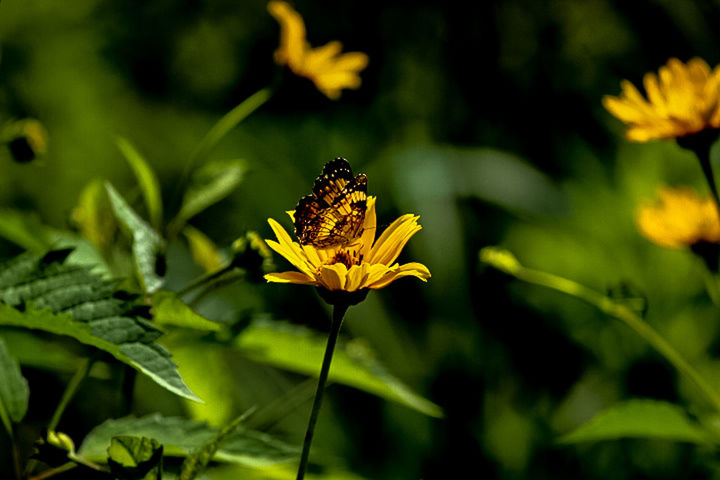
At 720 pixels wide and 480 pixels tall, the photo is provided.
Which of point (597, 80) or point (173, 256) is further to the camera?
point (597, 80)

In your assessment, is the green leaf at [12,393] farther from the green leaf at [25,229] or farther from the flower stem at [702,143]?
the flower stem at [702,143]

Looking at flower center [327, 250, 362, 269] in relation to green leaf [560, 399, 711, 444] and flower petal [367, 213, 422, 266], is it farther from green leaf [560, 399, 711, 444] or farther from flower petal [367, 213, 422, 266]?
green leaf [560, 399, 711, 444]

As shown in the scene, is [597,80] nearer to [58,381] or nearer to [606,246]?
[606,246]

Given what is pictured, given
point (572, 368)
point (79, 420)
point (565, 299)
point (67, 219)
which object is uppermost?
point (565, 299)

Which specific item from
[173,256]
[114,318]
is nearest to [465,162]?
[173,256]

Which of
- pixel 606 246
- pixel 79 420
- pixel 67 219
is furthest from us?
pixel 606 246

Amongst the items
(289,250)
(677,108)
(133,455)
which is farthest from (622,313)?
(133,455)

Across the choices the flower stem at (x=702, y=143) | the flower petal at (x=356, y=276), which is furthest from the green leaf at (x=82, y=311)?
the flower stem at (x=702, y=143)
